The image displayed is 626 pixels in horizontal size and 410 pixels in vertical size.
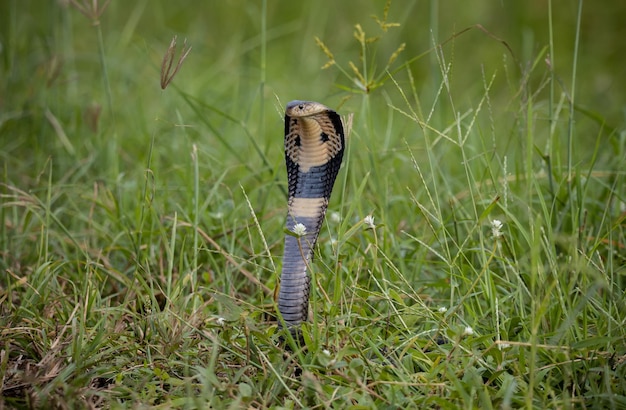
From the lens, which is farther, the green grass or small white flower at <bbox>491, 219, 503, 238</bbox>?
small white flower at <bbox>491, 219, 503, 238</bbox>

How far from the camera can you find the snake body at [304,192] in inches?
94.3

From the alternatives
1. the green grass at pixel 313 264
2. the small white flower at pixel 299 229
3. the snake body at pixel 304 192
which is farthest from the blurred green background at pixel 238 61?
the small white flower at pixel 299 229

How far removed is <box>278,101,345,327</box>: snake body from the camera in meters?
2.40

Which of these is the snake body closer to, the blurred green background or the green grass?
the green grass

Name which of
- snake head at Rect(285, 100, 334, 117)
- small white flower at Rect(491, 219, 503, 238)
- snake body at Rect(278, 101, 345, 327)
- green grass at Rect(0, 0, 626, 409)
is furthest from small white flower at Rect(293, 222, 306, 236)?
small white flower at Rect(491, 219, 503, 238)

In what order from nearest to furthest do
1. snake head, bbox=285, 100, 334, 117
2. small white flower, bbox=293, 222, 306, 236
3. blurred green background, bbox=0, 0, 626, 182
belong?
snake head, bbox=285, 100, 334, 117 → small white flower, bbox=293, 222, 306, 236 → blurred green background, bbox=0, 0, 626, 182

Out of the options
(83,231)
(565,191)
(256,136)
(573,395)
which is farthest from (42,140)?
(573,395)

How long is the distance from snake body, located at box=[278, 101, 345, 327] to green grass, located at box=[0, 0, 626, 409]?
9 centimetres

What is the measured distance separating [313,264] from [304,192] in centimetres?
25

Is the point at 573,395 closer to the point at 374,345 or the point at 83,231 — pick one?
the point at 374,345

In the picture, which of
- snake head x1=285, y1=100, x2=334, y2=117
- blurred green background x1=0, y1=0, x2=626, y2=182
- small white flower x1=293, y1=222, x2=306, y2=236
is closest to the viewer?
snake head x1=285, y1=100, x2=334, y2=117

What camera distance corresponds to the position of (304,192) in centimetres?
247

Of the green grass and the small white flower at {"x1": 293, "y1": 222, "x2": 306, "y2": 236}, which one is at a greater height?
the small white flower at {"x1": 293, "y1": 222, "x2": 306, "y2": 236}

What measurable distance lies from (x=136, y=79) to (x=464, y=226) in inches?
124
